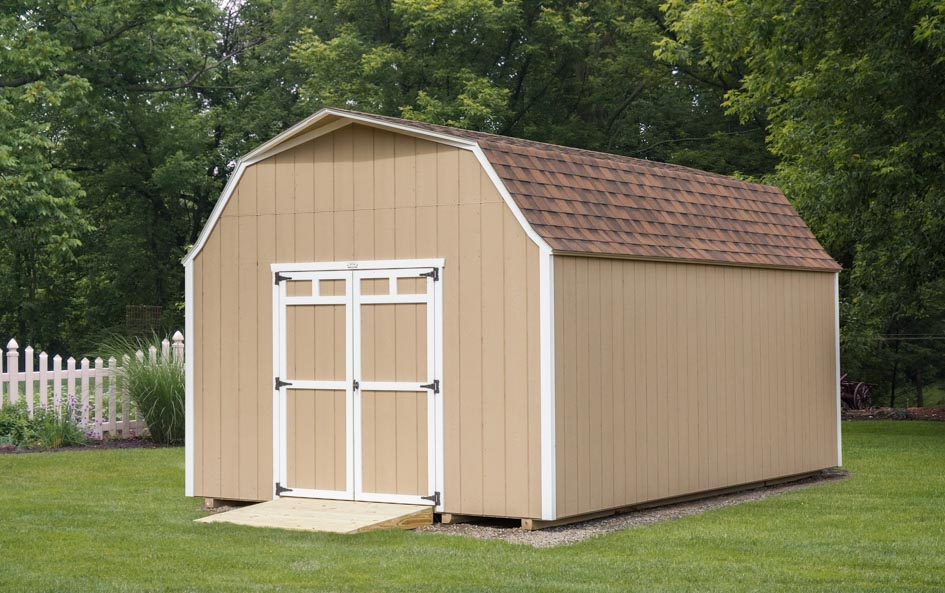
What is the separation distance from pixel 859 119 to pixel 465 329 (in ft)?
34.3

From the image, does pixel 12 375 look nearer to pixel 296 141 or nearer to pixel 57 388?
pixel 57 388

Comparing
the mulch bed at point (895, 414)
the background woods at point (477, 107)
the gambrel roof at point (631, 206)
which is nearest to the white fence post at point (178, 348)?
the background woods at point (477, 107)

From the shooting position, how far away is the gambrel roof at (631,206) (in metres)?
9.80

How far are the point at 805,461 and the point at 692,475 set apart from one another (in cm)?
215

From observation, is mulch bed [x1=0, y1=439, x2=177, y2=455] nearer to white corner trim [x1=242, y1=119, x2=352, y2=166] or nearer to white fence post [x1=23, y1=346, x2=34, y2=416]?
white fence post [x1=23, y1=346, x2=34, y2=416]

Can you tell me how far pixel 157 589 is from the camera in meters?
7.06

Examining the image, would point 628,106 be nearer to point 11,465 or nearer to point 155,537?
point 11,465

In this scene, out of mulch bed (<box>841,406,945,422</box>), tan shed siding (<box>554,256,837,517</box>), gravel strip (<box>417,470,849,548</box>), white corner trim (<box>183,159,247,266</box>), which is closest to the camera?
gravel strip (<box>417,470,849,548</box>)

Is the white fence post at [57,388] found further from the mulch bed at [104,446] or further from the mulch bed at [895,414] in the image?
the mulch bed at [895,414]

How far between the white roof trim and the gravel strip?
2073 millimetres

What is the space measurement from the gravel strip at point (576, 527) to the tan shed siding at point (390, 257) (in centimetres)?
17

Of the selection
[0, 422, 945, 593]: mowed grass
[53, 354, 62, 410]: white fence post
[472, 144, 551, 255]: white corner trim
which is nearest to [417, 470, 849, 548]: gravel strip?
[0, 422, 945, 593]: mowed grass

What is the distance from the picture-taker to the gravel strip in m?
9.13

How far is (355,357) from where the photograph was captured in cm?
1028
